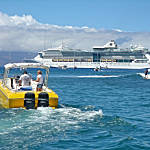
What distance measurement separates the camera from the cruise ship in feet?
451

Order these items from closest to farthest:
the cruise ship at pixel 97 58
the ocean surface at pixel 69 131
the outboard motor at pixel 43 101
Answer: the ocean surface at pixel 69 131
the outboard motor at pixel 43 101
the cruise ship at pixel 97 58

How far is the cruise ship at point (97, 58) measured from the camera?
13750cm

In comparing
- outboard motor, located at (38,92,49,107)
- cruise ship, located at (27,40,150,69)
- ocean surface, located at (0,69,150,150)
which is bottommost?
ocean surface, located at (0,69,150,150)

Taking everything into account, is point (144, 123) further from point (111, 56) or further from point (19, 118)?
point (111, 56)

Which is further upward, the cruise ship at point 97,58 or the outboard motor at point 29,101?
the cruise ship at point 97,58

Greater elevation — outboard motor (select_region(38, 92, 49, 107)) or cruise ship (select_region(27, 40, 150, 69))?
cruise ship (select_region(27, 40, 150, 69))

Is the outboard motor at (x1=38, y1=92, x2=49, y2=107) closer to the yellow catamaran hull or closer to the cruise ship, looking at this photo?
the yellow catamaran hull

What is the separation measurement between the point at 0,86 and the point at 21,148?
9.10 m

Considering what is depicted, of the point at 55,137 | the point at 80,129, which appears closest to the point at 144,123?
the point at 80,129

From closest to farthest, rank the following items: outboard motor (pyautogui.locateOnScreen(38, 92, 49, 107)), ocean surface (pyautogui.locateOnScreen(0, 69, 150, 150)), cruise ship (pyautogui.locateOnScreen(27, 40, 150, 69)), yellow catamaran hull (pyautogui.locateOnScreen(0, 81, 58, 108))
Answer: ocean surface (pyautogui.locateOnScreen(0, 69, 150, 150)) < yellow catamaran hull (pyautogui.locateOnScreen(0, 81, 58, 108)) < outboard motor (pyautogui.locateOnScreen(38, 92, 49, 107)) < cruise ship (pyautogui.locateOnScreen(27, 40, 150, 69))

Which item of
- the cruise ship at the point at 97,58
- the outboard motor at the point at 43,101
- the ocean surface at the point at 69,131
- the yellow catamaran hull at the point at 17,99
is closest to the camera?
the ocean surface at the point at 69,131

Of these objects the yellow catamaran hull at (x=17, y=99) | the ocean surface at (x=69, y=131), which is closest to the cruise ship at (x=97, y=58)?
the yellow catamaran hull at (x=17, y=99)

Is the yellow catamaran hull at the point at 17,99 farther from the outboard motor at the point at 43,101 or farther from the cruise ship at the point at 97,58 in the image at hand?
the cruise ship at the point at 97,58

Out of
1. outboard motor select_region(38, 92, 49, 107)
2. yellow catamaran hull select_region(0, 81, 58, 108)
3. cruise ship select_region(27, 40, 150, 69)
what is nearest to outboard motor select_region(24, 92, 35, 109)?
yellow catamaran hull select_region(0, 81, 58, 108)
